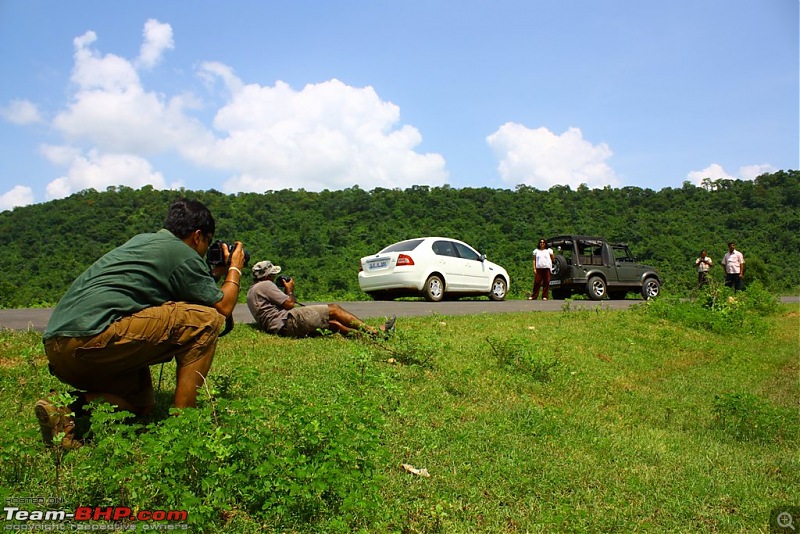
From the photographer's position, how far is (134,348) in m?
4.04

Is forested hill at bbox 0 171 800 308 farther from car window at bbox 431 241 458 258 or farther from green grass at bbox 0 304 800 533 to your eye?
green grass at bbox 0 304 800 533

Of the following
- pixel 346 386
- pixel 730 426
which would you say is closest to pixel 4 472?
pixel 346 386

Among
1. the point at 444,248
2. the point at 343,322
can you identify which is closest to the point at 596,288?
the point at 444,248

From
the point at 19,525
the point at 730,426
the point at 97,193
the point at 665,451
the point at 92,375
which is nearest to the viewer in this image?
the point at 19,525

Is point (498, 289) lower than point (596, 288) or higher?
higher

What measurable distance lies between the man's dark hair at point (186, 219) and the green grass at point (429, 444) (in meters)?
1.19

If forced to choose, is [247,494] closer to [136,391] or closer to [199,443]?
[199,443]

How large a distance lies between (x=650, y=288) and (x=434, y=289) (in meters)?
8.70

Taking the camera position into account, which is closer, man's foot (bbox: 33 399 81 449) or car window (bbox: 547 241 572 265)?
man's foot (bbox: 33 399 81 449)

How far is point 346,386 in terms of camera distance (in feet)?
18.9

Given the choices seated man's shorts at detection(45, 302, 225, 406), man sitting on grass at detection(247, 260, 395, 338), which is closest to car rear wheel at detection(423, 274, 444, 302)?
man sitting on grass at detection(247, 260, 395, 338)

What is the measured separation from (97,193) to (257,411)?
2118 inches

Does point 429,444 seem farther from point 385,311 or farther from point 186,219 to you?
point 385,311

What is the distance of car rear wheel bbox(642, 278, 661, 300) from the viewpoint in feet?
65.5
